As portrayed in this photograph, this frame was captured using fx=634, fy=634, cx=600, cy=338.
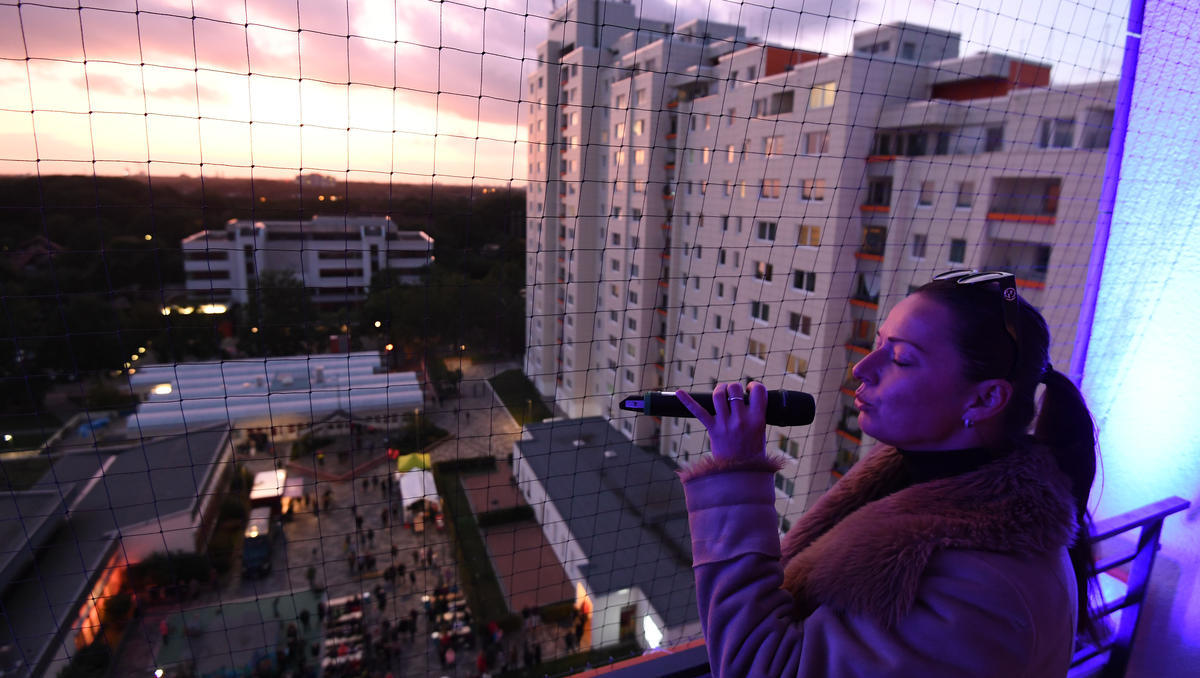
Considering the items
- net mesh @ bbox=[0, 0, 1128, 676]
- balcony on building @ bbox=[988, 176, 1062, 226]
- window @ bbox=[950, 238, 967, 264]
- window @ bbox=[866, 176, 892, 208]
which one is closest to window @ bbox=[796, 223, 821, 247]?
net mesh @ bbox=[0, 0, 1128, 676]

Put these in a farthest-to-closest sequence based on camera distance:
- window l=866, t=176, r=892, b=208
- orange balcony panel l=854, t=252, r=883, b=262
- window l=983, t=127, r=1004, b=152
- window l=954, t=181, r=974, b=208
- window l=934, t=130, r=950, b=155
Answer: window l=866, t=176, r=892, b=208 < window l=934, t=130, r=950, b=155 < orange balcony panel l=854, t=252, r=883, b=262 < window l=983, t=127, r=1004, b=152 < window l=954, t=181, r=974, b=208

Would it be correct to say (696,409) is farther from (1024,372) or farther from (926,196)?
(926,196)

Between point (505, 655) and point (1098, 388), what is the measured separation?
4.33 metres

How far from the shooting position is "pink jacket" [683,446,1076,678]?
0.55 metres

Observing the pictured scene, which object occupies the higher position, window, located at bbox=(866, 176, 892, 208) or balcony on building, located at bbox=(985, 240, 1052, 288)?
window, located at bbox=(866, 176, 892, 208)

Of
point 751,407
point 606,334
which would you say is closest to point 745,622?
point 751,407

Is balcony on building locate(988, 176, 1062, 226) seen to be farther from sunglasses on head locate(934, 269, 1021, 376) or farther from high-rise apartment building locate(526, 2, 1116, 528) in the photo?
sunglasses on head locate(934, 269, 1021, 376)

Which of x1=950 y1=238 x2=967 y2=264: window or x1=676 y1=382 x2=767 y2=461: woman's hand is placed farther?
x1=950 y1=238 x2=967 y2=264: window

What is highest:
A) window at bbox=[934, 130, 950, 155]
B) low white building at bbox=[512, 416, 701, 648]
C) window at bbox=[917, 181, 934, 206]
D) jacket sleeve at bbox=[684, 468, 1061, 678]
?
window at bbox=[934, 130, 950, 155]

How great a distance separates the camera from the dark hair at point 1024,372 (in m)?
0.68

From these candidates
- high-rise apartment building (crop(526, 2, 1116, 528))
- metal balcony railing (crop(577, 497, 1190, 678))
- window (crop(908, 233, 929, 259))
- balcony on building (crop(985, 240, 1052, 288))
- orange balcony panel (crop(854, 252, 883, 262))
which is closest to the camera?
metal balcony railing (crop(577, 497, 1190, 678))

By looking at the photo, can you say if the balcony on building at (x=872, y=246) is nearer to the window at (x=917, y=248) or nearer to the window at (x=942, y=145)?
the window at (x=917, y=248)

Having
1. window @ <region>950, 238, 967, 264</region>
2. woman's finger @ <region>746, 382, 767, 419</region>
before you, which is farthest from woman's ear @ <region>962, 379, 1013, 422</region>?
window @ <region>950, 238, 967, 264</region>

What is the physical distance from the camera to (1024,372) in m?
0.70
